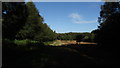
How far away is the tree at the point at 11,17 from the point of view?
705 inches

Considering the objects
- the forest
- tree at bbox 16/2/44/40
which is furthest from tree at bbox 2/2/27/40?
tree at bbox 16/2/44/40

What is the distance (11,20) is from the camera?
18500mm

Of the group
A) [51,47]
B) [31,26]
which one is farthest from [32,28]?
[51,47]

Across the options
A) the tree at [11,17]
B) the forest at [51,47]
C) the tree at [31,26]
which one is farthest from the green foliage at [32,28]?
the tree at [11,17]

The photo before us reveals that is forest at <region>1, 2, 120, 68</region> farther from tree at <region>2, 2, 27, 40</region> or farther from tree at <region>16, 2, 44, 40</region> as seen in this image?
tree at <region>16, 2, 44, 40</region>

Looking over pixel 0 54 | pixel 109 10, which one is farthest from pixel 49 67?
pixel 109 10

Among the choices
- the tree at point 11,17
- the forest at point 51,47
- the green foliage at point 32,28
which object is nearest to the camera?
the forest at point 51,47

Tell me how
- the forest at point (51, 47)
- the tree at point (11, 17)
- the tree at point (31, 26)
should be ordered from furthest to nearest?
the tree at point (31, 26) < the tree at point (11, 17) < the forest at point (51, 47)

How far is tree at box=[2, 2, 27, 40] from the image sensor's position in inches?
705

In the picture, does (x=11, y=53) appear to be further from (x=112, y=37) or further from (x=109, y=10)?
(x=109, y=10)

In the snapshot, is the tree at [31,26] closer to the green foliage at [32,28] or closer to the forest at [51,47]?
the green foliage at [32,28]

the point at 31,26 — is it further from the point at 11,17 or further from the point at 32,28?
the point at 11,17

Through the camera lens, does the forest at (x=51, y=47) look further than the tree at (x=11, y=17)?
No

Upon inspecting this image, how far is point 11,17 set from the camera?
18.5 m
